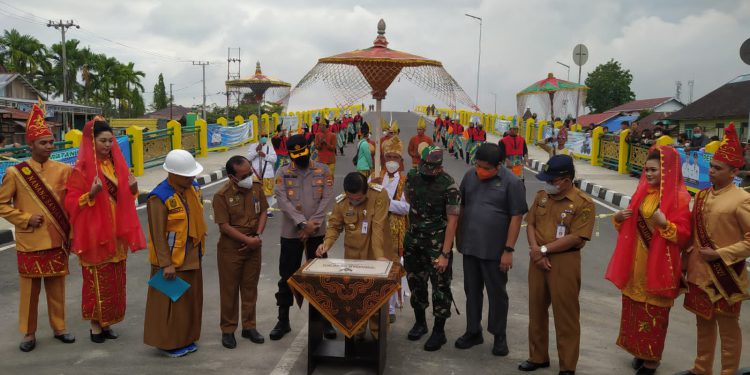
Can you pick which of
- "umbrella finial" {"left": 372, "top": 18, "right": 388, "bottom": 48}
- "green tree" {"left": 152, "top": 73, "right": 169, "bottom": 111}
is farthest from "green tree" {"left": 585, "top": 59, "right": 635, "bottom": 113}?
"umbrella finial" {"left": 372, "top": 18, "right": 388, "bottom": 48}

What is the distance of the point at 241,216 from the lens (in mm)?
4516

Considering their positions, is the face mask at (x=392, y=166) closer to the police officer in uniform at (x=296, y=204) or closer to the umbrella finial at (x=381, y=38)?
the police officer in uniform at (x=296, y=204)

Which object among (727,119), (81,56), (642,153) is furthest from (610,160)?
(81,56)

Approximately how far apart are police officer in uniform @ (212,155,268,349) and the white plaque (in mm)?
664

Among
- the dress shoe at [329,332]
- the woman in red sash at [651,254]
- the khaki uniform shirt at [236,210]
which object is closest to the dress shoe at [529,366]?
the woman in red sash at [651,254]

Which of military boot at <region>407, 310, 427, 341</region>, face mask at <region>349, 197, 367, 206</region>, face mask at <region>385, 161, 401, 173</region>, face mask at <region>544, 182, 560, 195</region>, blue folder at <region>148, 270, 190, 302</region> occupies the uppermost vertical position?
face mask at <region>385, 161, 401, 173</region>

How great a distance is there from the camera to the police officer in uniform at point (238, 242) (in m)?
4.45

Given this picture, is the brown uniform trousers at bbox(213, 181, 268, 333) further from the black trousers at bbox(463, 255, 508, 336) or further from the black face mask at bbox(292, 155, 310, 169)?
the black trousers at bbox(463, 255, 508, 336)

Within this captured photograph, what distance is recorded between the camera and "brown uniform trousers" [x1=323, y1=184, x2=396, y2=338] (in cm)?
437

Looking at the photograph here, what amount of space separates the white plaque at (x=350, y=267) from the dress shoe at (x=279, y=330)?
85cm

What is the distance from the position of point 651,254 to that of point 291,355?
2579 mm

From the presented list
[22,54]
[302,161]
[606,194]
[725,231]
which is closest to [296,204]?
[302,161]

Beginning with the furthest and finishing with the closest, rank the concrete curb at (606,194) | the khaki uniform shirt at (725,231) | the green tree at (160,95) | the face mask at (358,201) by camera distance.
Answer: the green tree at (160,95)
the concrete curb at (606,194)
the face mask at (358,201)
the khaki uniform shirt at (725,231)

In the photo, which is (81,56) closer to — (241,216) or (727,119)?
(727,119)
